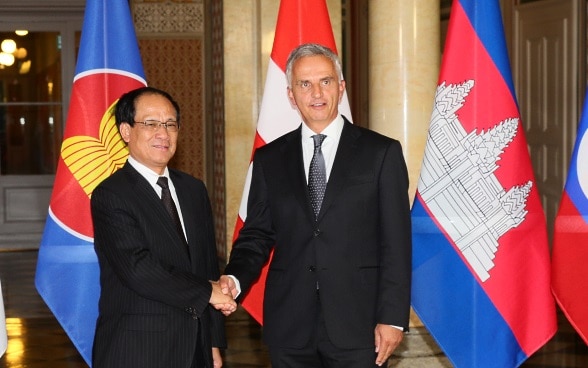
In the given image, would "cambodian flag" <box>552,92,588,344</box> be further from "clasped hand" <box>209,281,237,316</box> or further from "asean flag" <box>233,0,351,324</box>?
"clasped hand" <box>209,281,237,316</box>

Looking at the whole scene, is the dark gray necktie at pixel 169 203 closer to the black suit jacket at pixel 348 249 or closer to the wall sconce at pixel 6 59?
the black suit jacket at pixel 348 249

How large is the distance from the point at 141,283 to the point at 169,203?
0.93 feet

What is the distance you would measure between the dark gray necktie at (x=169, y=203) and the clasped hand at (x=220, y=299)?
17cm

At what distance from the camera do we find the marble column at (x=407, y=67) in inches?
181

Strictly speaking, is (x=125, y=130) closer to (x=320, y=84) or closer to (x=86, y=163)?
(x=320, y=84)

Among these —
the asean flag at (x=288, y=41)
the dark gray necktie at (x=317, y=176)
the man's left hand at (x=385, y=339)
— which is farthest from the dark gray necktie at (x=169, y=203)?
the asean flag at (x=288, y=41)

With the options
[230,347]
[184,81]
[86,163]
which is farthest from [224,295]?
[184,81]

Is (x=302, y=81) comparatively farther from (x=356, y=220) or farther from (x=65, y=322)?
(x=65, y=322)

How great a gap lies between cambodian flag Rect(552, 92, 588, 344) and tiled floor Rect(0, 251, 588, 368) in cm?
134

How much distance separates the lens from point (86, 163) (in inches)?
146

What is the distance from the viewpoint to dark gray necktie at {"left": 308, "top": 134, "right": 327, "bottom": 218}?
8.99 ft

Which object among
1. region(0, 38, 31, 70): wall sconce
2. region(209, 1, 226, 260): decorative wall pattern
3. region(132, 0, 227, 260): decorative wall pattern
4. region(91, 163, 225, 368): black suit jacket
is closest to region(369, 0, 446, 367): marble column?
region(91, 163, 225, 368): black suit jacket

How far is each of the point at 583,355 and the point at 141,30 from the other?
5449 millimetres

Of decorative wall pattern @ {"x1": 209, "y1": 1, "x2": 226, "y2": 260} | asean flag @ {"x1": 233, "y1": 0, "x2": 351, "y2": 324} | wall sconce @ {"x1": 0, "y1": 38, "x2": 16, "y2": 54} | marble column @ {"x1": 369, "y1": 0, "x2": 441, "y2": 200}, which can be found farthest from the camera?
wall sconce @ {"x1": 0, "y1": 38, "x2": 16, "y2": 54}
